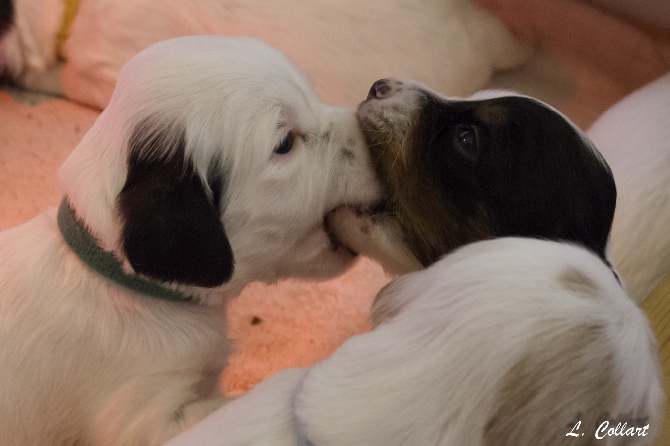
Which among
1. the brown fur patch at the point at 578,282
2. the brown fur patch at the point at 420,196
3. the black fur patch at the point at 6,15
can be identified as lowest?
A: the black fur patch at the point at 6,15

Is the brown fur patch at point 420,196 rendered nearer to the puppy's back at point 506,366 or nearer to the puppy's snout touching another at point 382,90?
the puppy's snout touching another at point 382,90

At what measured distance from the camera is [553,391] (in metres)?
1.02

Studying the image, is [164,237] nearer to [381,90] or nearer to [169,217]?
[169,217]

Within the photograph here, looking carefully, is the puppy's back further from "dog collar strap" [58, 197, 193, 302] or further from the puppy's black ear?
"dog collar strap" [58, 197, 193, 302]

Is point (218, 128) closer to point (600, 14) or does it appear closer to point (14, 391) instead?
point (14, 391)

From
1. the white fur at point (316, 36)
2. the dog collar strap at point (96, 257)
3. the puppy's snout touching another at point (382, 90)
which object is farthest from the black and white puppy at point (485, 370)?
the white fur at point (316, 36)

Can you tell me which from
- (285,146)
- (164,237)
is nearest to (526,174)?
(285,146)

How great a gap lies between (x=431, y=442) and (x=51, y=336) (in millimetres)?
877

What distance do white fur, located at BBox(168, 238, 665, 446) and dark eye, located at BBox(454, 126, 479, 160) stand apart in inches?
14.4

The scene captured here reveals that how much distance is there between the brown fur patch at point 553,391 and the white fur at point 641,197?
89 centimetres

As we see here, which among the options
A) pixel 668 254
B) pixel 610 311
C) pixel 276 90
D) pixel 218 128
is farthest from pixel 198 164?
pixel 668 254

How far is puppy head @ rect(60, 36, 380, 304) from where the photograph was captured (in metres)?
1.25

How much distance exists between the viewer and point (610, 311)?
3.52 ft

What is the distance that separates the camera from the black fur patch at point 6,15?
262cm
